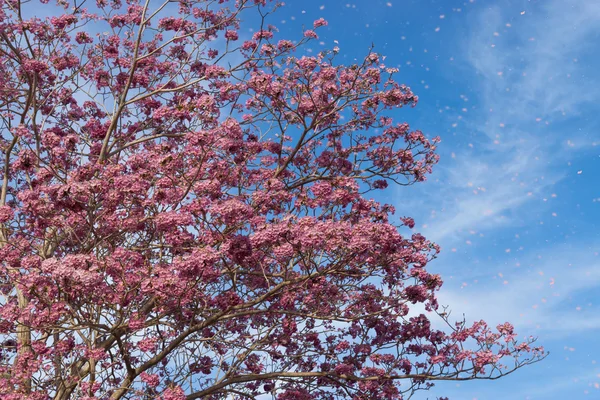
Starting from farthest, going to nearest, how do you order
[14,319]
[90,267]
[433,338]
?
[433,338] → [14,319] → [90,267]

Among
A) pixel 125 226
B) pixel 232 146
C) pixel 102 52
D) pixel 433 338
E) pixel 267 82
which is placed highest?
pixel 102 52

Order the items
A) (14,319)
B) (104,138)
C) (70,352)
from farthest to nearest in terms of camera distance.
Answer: (104,138)
(70,352)
(14,319)

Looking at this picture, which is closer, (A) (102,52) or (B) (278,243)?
(B) (278,243)

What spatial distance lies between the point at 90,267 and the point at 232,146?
2616 mm

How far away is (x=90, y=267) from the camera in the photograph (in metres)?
8.03

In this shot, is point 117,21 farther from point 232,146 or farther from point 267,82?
point 232,146

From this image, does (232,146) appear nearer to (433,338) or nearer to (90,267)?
(90,267)

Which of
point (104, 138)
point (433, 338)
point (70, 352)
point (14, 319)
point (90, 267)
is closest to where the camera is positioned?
point (90, 267)

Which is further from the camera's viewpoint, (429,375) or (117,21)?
(117,21)

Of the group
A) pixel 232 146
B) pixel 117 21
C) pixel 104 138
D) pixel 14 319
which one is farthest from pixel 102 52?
pixel 14 319

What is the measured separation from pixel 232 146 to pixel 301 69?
8.17 ft

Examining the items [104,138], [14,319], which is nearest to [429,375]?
[14,319]

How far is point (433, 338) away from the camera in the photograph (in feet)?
35.6

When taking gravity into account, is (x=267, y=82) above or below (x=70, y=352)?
above
